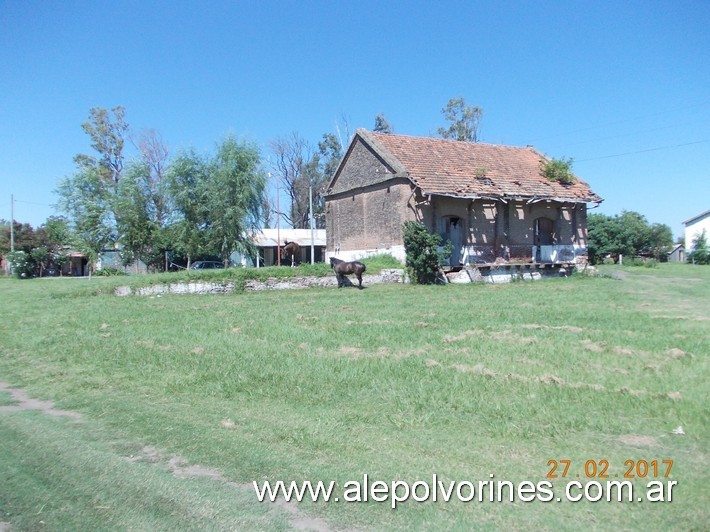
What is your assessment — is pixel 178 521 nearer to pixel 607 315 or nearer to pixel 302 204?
pixel 607 315

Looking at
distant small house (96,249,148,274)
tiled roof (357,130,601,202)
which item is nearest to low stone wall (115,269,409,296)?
tiled roof (357,130,601,202)

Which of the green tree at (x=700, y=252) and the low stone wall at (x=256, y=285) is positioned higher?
the green tree at (x=700, y=252)

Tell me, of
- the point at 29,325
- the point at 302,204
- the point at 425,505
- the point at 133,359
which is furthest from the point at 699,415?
the point at 302,204

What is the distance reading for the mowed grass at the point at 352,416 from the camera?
4117 millimetres

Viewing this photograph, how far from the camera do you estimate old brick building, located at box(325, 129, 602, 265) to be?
1097 inches

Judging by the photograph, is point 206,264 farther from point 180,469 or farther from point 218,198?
point 180,469

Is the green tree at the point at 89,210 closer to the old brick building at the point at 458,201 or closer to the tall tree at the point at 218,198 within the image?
the tall tree at the point at 218,198

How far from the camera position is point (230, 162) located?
38.2 metres

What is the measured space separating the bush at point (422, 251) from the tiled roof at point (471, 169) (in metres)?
2.27

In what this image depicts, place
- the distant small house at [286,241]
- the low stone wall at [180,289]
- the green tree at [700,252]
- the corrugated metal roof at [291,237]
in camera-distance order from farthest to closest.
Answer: the green tree at [700,252] < the corrugated metal roof at [291,237] < the distant small house at [286,241] < the low stone wall at [180,289]

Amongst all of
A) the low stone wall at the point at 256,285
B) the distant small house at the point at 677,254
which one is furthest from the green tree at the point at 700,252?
the low stone wall at the point at 256,285

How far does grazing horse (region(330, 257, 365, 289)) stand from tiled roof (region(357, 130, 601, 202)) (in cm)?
509

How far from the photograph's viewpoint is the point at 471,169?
29953mm

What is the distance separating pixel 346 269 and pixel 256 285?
13.8ft
